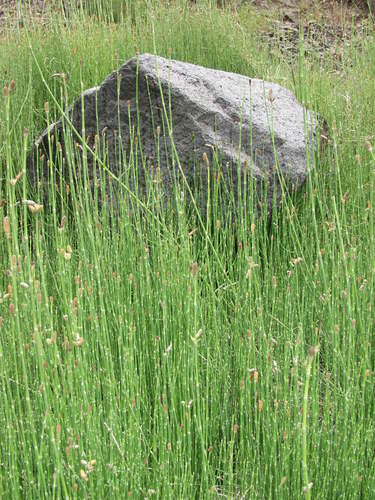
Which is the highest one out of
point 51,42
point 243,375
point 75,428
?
point 51,42

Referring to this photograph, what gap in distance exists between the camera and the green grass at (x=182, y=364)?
4.24 ft

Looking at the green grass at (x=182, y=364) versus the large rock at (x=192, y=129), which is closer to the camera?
the green grass at (x=182, y=364)

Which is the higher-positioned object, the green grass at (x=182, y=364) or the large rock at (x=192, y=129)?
the large rock at (x=192, y=129)

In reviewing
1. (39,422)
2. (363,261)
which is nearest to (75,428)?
(39,422)

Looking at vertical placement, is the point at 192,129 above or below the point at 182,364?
above

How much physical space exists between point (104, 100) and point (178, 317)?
1.45 meters

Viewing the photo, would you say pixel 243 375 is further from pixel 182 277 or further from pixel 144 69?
pixel 144 69

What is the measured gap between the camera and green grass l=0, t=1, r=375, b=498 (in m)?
1.29

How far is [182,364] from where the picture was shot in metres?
1.69

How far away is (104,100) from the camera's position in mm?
2822

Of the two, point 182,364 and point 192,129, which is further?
point 192,129

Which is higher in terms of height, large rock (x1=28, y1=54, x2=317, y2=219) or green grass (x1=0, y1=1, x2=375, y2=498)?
large rock (x1=28, y1=54, x2=317, y2=219)

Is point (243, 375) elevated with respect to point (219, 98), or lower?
lower

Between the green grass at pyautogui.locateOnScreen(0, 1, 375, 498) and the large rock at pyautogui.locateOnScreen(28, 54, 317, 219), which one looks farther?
the large rock at pyautogui.locateOnScreen(28, 54, 317, 219)
